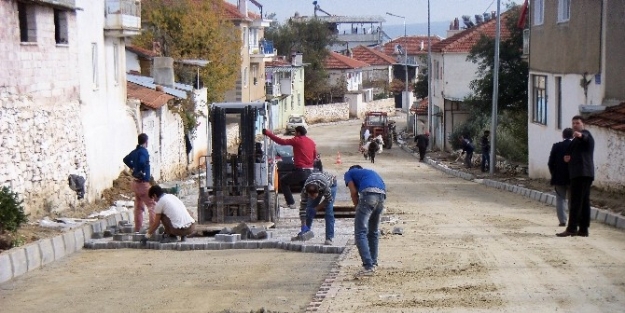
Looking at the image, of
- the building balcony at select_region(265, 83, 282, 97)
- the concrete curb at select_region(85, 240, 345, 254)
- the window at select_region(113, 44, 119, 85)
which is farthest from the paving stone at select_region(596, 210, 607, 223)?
the building balcony at select_region(265, 83, 282, 97)

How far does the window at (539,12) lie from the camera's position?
35.9m

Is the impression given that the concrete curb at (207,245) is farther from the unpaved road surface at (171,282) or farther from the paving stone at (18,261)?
the paving stone at (18,261)

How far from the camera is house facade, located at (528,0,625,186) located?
28.6 meters

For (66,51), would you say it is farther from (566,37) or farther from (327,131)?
(327,131)

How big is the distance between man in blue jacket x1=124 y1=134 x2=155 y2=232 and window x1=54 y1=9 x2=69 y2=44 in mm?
5415

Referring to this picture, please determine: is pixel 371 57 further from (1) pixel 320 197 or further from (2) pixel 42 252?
(2) pixel 42 252

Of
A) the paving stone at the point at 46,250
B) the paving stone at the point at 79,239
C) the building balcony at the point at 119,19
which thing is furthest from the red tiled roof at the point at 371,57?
the paving stone at the point at 46,250

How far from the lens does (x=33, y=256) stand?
16281 millimetres

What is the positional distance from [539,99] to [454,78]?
1060 inches

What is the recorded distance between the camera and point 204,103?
150 ft

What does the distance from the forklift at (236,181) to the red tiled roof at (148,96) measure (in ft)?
41.7

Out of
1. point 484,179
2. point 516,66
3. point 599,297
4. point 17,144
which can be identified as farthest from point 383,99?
point 599,297

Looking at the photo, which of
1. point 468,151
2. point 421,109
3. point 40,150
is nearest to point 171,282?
point 40,150

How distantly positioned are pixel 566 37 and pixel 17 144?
18842 mm
